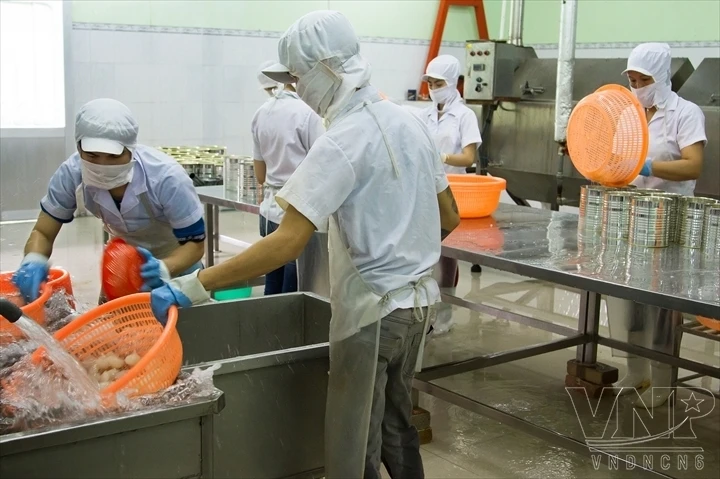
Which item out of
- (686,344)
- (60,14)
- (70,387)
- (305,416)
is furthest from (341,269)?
(60,14)

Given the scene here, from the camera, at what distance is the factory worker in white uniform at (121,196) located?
86.4 inches

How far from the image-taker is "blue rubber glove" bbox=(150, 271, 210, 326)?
69.1 inches

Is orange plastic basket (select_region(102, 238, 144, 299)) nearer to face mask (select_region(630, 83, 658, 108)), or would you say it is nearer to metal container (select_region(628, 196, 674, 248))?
metal container (select_region(628, 196, 674, 248))

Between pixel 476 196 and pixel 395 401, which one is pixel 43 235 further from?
pixel 476 196

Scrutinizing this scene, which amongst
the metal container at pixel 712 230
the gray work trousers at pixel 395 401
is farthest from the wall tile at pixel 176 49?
the gray work trousers at pixel 395 401

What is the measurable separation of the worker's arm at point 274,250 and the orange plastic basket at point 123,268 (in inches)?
11.2

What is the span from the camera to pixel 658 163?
335cm

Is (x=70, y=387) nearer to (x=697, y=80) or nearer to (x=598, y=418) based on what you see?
(x=598, y=418)

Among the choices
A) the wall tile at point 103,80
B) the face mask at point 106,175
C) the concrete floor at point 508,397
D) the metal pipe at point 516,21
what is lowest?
the concrete floor at point 508,397

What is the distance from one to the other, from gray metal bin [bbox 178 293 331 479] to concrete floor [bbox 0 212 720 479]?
28.1 inches

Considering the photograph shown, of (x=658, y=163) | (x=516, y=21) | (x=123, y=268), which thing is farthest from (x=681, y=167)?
(x=516, y=21)

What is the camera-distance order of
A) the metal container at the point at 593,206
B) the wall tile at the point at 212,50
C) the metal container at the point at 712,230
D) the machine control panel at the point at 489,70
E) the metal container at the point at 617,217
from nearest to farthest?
the metal container at the point at 712,230, the metal container at the point at 617,217, the metal container at the point at 593,206, the machine control panel at the point at 489,70, the wall tile at the point at 212,50

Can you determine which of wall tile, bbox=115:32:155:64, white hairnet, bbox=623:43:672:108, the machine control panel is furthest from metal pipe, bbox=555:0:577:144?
wall tile, bbox=115:32:155:64

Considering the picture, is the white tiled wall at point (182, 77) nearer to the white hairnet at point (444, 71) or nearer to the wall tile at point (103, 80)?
the wall tile at point (103, 80)
